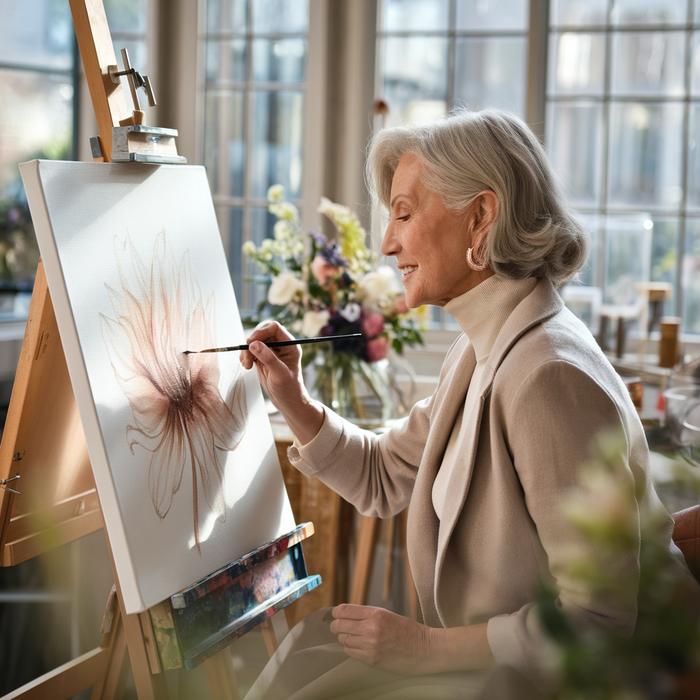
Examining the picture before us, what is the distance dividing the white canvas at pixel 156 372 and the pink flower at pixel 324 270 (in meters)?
0.79

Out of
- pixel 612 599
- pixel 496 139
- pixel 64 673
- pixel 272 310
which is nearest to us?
pixel 612 599

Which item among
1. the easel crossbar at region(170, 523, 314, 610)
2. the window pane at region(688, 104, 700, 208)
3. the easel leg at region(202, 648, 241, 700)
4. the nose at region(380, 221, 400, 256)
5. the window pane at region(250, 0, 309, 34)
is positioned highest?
the window pane at region(250, 0, 309, 34)

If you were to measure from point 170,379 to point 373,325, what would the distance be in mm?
1083

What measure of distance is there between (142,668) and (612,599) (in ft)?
2.22

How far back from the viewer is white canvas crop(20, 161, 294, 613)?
139 cm

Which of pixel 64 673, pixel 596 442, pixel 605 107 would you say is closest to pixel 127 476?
pixel 64 673

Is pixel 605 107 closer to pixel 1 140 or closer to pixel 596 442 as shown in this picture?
pixel 1 140

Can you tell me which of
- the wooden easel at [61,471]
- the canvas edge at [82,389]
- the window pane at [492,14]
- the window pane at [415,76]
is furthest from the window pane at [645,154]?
the canvas edge at [82,389]

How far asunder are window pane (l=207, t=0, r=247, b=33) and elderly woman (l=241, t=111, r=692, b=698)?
7.32 feet

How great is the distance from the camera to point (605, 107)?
12.0ft

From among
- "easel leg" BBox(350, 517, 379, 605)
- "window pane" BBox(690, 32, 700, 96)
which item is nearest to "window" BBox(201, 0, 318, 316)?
"easel leg" BBox(350, 517, 379, 605)

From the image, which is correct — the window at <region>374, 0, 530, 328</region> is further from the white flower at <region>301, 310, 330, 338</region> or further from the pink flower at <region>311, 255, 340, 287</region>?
the white flower at <region>301, 310, 330, 338</region>

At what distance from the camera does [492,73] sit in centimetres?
368

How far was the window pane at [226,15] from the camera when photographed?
12.2ft
